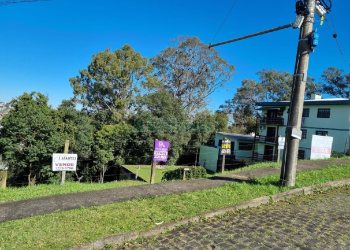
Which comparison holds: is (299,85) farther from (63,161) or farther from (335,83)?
(335,83)

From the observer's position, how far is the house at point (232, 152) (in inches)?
1245

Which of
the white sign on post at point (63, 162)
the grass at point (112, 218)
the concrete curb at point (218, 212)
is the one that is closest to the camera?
the grass at point (112, 218)

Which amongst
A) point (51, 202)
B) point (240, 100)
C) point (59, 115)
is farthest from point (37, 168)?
point (240, 100)

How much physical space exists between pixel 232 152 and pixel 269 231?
31384 millimetres

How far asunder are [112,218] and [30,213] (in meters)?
1.38

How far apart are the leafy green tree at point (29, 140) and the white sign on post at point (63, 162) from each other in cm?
1195

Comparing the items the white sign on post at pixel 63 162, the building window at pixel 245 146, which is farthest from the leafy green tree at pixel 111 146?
the building window at pixel 245 146

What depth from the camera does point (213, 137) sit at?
39.5 meters

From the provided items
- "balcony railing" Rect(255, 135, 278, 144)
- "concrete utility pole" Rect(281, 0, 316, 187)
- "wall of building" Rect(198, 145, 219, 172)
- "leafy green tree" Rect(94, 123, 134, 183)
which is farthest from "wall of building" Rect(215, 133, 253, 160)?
"concrete utility pole" Rect(281, 0, 316, 187)

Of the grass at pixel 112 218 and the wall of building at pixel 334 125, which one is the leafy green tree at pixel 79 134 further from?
the wall of building at pixel 334 125

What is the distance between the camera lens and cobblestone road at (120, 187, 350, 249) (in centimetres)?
426

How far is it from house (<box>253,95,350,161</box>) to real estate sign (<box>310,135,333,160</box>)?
13128mm

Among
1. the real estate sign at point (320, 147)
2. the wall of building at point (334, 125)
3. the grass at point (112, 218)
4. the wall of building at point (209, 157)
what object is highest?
the wall of building at point (334, 125)

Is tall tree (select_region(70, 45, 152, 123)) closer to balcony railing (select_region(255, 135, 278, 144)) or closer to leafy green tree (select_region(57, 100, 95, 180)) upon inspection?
leafy green tree (select_region(57, 100, 95, 180))
